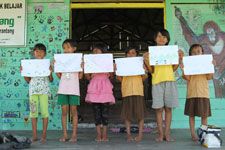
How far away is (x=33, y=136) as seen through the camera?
7.72 m

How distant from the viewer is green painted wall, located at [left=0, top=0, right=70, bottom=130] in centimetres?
879

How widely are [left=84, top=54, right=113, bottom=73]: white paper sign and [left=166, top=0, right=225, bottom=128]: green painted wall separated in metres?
1.92

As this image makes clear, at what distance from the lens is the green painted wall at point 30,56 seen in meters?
8.79

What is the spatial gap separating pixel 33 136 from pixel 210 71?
330cm

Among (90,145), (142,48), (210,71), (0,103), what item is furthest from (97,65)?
(142,48)

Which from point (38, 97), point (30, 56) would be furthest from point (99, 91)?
point (30, 56)

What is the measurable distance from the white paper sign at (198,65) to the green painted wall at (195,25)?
4.59ft

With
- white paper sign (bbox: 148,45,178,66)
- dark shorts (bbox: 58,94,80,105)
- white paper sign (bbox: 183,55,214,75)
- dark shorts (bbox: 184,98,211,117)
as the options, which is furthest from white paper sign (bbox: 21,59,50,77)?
dark shorts (bbox: 184,98,211,117)

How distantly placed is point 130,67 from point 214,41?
2.37m

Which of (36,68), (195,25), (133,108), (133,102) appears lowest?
(133,108)

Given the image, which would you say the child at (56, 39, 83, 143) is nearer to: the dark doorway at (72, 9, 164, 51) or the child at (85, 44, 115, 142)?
the child at (85, 44, 115, 142)

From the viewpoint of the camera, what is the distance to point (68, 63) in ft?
24.7

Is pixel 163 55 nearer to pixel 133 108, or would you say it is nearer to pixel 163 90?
pixel 163 90

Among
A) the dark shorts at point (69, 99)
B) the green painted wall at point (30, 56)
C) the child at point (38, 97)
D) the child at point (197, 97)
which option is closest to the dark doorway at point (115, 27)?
the green painted wall at point (30, 56)
